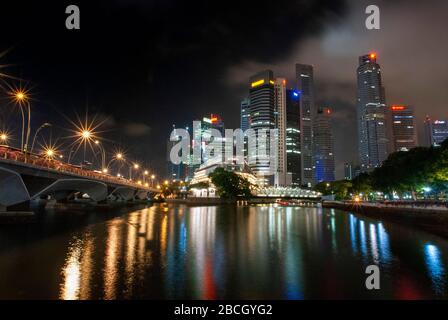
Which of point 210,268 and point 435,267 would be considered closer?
point 210,268

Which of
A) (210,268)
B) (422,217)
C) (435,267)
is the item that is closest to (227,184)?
(422,217)

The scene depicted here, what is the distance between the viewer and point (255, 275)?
16734mm

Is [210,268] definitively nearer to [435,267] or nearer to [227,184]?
[435,267]

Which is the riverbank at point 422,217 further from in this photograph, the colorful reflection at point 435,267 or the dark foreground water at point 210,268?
the dark foreground water at point 210,268

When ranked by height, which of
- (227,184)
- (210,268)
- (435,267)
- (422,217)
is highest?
(227,184)

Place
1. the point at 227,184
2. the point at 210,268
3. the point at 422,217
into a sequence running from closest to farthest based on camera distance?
the point at 210,268 < the point at 422,217 < the point at 227,184

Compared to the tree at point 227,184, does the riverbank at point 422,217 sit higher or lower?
lower

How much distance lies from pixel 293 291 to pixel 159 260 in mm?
9632

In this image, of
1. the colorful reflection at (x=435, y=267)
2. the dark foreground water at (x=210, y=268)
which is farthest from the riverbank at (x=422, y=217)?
the dark foreground water at (x=210, y=268)

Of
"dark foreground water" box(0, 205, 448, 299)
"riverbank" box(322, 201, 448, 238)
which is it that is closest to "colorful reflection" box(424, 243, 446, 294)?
"dark foreground water" box(0, 205, 448, 299)

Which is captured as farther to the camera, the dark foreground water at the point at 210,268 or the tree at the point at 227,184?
the tree at the point at 227,184

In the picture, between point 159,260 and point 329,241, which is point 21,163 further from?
point 329,241

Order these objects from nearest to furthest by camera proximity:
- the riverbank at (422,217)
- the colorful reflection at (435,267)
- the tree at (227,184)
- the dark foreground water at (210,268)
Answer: the dark foreground water at (210,268) → the colorful reflection at (435,267) → the riverbank at (422,217) → the tree at (227,184)

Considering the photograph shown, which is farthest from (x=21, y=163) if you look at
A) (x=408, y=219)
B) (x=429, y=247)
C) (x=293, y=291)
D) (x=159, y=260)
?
(x=408, y=219)
